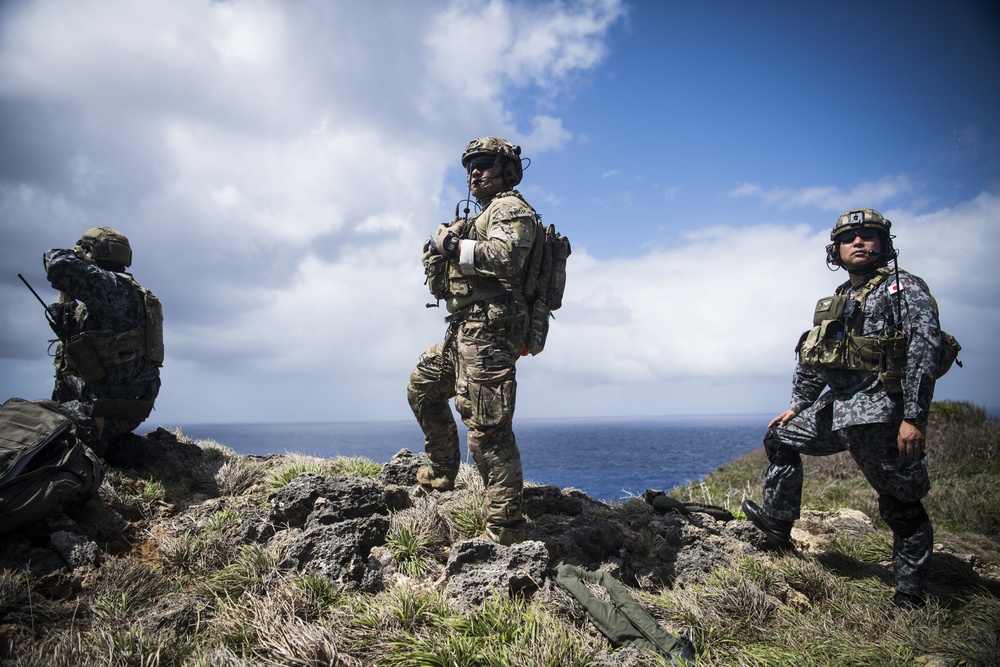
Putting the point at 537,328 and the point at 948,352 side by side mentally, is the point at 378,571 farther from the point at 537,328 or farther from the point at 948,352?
the point at 948,352

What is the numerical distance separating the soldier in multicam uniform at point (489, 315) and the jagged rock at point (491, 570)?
0.36 metres

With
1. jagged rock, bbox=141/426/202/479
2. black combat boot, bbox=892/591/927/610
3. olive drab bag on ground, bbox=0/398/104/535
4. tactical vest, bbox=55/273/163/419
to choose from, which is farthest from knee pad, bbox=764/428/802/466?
tactical vest, bbox=55/273/163/419

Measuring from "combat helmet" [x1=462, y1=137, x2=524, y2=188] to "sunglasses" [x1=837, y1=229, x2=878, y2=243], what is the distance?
9.79ft

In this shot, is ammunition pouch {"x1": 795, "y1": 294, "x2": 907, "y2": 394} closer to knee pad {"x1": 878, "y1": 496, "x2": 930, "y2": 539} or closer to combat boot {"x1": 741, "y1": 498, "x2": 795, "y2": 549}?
knee pad {"x1": 878, "y1": 496, "x2": 930, "y2": 539}

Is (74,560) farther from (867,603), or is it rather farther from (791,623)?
(867,603)

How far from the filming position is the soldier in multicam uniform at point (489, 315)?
179 inches

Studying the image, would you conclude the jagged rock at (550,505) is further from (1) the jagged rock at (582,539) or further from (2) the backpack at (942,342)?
(2) the backpack at (942,342)

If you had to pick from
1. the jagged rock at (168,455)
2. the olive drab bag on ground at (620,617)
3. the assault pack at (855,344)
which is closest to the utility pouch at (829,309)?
the assault pack at (855,344)

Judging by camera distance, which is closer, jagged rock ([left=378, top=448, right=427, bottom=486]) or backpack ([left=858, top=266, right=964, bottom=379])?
backpack ([left=858, top=266, right=964, bottom=379])

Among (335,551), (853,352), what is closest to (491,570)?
(335,551)

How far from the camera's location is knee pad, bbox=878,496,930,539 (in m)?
4.18

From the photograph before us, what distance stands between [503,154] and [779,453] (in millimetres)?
3799

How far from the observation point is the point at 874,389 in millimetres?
4238

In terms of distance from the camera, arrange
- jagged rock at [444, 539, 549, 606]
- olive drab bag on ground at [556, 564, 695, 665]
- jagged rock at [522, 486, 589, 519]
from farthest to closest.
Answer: jagged rock at [522, 486, 589, 519] → jagged rock at [444, 539, 549, 606] → olive drab bag on ground at [556, 564, 695, 665]
